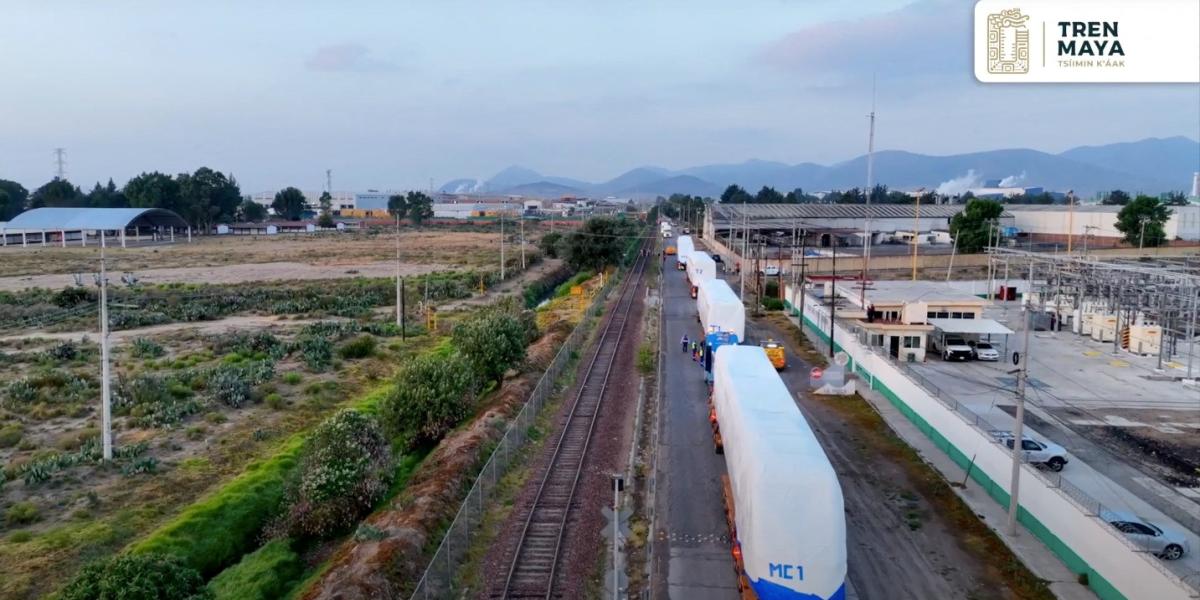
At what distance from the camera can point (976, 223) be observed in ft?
244

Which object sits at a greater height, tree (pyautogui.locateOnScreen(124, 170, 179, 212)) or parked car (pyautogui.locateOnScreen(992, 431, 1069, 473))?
tree (pyautogui.locateOnScreen(124, 170, 179, 212))

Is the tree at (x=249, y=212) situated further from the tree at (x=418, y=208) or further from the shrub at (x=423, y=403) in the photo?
the shrub at (x=423, y=403)

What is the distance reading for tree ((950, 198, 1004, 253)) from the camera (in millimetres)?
73875

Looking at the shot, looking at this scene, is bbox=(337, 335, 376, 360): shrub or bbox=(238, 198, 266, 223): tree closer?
bbox=(337, 335, 376, 360): shrub

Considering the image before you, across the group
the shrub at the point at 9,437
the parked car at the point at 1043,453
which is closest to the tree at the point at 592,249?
the shrub at the point at 9,437

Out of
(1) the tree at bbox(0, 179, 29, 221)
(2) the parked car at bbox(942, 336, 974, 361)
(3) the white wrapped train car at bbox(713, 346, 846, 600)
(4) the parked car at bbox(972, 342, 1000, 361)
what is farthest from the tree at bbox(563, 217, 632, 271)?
(1) the tree at bbox(0, 179, 29, 221)

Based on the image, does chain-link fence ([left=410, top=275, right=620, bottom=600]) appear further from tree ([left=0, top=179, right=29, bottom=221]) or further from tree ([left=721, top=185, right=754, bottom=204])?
tree ([left=721, top=185, right=754, bottom=204])

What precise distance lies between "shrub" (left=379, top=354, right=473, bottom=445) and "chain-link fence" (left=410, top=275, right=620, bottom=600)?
2.22 metres

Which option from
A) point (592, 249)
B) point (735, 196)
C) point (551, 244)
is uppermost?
point (735, 196)

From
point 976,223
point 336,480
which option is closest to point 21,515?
point 336,480

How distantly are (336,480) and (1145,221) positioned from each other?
80.8 meters

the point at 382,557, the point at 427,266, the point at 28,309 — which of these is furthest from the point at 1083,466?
the point at 427,266

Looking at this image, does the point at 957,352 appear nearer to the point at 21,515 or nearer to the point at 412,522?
the point at 412,522

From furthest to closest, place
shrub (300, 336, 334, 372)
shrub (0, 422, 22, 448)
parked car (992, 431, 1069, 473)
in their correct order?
shrub (300, 336, 334, 372)
shrub (0, 422, 22, 448)
parked car (992, 431, 1069, 473)
